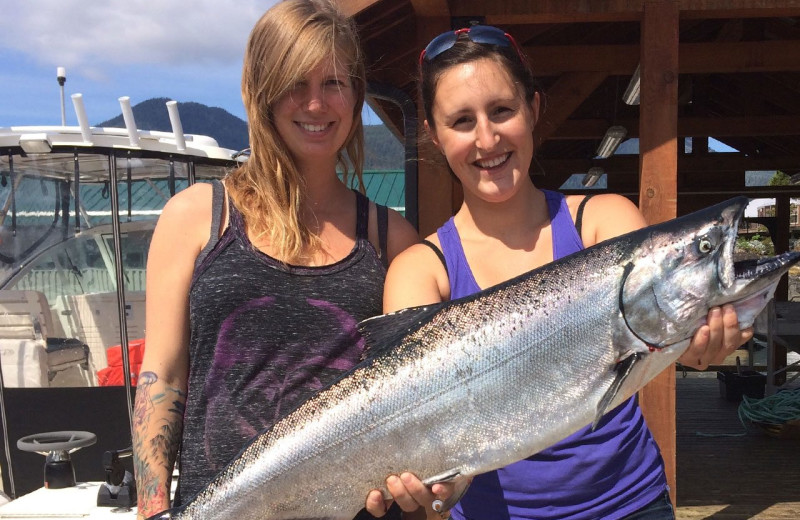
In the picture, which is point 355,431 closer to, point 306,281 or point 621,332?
point 306,281

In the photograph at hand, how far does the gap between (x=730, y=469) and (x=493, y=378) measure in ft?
23.3

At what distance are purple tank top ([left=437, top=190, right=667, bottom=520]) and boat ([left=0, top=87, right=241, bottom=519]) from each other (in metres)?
4.18

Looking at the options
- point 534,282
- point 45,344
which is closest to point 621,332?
point 534,282

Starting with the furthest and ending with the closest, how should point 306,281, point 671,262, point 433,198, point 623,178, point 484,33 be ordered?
point 623,178 → point 433,198 → point 484,33 → point 306,281 → point 671,262

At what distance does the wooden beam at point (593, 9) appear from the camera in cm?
443

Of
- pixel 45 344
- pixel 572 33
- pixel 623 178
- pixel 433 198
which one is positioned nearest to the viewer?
pixel 433 198

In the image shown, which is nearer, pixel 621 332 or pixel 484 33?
pixel 621 332

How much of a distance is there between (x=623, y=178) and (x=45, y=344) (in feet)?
35.4

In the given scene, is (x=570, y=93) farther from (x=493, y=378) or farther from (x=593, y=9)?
(x=493, y=378)

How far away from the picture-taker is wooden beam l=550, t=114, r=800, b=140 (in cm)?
967

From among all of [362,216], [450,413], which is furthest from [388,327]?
[362,216]

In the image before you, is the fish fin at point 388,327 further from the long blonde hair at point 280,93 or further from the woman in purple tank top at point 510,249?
the long blonde hair at point 280,93

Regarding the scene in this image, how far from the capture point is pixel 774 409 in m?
9.34

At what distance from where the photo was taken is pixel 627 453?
204 centimetres
